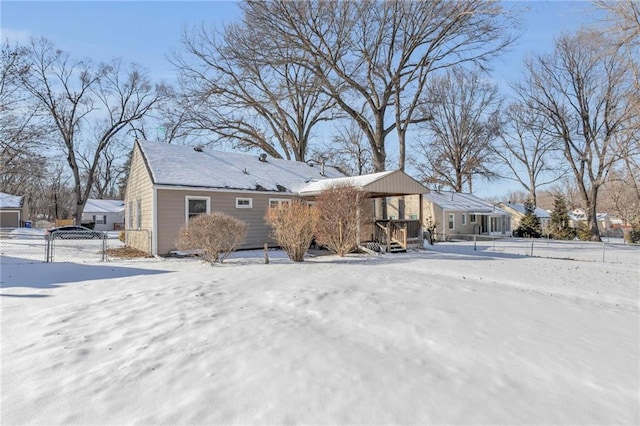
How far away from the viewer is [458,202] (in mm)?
31953

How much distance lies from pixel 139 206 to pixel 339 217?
335 inches

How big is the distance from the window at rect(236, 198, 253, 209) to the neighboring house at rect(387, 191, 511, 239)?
49.8ft

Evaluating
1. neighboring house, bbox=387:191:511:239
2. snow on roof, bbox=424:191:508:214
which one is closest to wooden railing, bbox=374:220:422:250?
neighboring house, bbox=387:191:511:239

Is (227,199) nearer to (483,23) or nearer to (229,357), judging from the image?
(229,357)

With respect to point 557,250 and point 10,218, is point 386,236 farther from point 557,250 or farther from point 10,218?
point 10,218

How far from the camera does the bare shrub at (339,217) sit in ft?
43.8

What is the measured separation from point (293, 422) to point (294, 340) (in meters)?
1.66

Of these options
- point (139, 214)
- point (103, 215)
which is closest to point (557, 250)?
point (139, 214)

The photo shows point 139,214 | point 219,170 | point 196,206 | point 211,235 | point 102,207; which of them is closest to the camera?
point 211,235

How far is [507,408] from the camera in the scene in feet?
9.95

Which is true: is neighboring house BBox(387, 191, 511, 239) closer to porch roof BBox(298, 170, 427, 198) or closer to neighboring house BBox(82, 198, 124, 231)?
porch roof BBox(298, 170, 427, 198)

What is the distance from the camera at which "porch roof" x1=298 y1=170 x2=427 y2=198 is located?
14.5 metres

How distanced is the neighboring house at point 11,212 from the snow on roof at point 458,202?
39429mm

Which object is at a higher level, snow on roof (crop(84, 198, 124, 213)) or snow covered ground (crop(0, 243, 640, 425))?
snow on roof (crop(84, 198, 124, 213))
